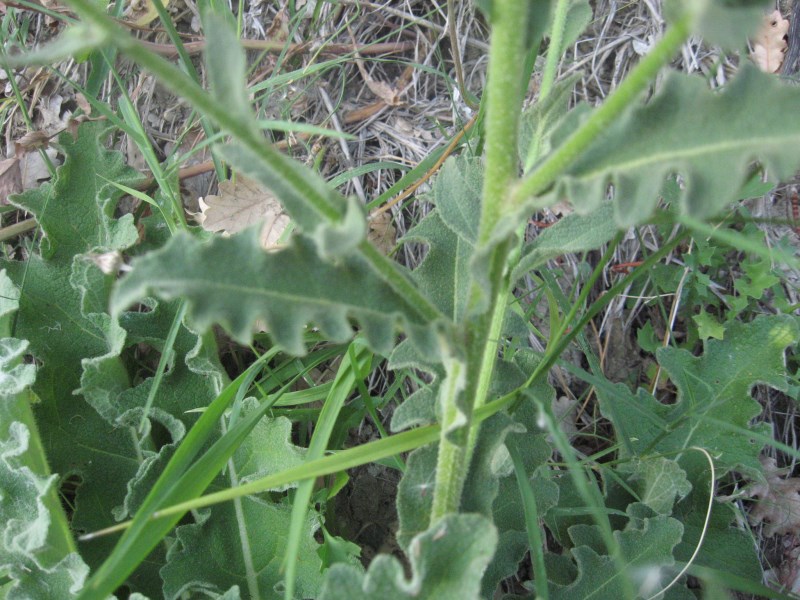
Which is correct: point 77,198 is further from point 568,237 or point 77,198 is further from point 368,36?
point 568,237

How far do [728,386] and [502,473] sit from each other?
2.69ft

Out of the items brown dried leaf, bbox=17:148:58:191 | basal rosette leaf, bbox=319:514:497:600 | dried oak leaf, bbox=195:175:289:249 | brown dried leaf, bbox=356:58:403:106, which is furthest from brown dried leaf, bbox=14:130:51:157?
basal rosette leaf, bbox=319:514:497:600

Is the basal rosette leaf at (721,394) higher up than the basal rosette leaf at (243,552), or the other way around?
the basal rosette leaf at (721,394)

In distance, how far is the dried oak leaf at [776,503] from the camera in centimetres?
222

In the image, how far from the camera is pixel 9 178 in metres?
2.80

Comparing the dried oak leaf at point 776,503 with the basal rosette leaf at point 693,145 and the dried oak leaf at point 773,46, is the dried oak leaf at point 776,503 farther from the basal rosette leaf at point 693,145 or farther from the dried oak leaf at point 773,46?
the basal rosette leaf at point 693,145

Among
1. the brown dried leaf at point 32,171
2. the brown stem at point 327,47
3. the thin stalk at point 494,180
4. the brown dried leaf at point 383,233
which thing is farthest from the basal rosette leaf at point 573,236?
the brown dried leaf at point 32,171

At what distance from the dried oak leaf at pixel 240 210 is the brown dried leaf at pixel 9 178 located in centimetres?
78

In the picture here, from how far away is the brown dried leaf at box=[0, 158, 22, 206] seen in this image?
2783 millimetres

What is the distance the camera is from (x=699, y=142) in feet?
3.09

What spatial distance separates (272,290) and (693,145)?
0.60 meters

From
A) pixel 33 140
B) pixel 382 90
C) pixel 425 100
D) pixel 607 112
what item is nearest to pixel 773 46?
pixel 425 100

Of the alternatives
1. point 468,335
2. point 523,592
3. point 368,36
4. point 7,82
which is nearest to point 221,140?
point 368,36

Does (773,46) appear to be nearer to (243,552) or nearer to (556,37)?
(556,37)
